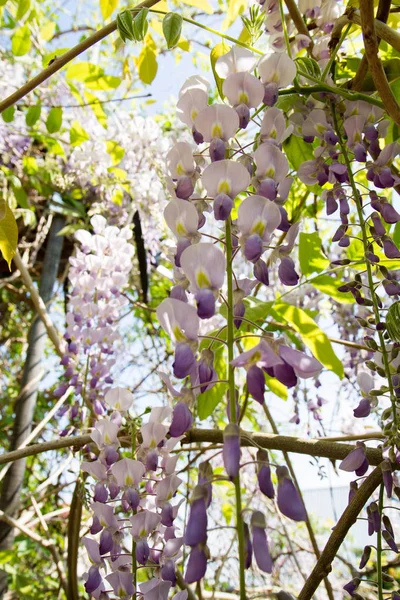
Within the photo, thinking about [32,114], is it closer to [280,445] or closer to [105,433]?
[105,433]

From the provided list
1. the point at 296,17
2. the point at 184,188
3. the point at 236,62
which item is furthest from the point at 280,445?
the point at 296,17

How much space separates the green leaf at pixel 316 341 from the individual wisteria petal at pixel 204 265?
1.58ft

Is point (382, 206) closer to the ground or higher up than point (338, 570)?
higher up

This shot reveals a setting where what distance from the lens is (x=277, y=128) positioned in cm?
55

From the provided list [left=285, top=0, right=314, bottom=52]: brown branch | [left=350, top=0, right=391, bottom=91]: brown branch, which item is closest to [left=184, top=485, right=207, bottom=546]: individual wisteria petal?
[left=350, top=0, right=391, bottom=91]: brown branch

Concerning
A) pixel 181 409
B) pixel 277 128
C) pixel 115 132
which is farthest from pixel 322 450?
pixel 115 132

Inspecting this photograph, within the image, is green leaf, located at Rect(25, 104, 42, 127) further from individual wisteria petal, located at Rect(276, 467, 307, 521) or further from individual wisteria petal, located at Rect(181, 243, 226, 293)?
individual wisteria petal, located at Rect(276, 467, 307, 521)

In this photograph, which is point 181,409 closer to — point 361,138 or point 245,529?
point 245,529

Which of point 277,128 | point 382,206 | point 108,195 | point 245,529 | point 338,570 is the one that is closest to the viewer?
point 245,529

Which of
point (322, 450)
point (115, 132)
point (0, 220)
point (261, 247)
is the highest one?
point (115, 132)

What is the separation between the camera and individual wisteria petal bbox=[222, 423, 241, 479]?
38cm

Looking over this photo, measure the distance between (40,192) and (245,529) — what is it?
2.61 meters

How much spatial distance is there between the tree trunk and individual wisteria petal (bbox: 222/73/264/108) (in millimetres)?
1346

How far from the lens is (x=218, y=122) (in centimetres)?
53
